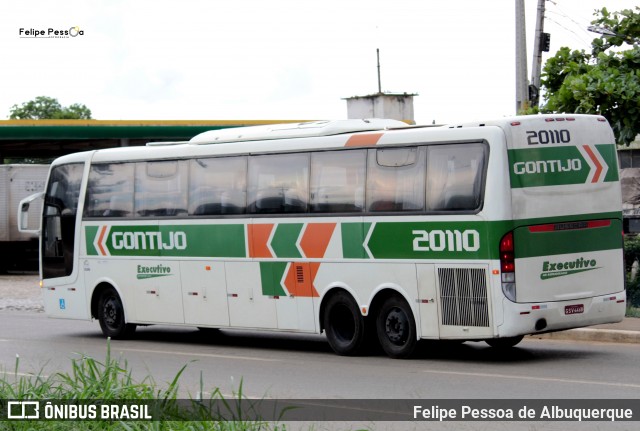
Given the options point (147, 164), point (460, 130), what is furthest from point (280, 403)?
point (147, 164)

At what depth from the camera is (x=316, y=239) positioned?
16.7 metres

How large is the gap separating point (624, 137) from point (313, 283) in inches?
291

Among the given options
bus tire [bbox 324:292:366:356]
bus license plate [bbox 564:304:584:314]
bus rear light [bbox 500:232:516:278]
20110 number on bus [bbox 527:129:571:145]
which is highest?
20110 number on bus [bbox 527:129:571:145]

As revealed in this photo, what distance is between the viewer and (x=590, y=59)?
75.8 ft

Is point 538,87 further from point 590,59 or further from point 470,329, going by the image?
point 470,329

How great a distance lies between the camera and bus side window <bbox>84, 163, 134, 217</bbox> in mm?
19906

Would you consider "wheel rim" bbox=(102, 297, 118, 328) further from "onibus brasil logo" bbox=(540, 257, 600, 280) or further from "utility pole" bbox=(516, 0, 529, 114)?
"utility pole" bbox=(516, 0, 529, 114)

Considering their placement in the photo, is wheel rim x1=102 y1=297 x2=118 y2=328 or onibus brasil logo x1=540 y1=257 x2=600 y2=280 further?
wheel rim x1=102 y1=297 x2=118 y2=328

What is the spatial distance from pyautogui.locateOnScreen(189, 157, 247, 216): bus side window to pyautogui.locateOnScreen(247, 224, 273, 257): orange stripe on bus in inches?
15.1

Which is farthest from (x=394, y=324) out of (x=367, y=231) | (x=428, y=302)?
(x=367, y=231)

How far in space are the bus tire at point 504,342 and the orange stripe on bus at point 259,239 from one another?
360cm

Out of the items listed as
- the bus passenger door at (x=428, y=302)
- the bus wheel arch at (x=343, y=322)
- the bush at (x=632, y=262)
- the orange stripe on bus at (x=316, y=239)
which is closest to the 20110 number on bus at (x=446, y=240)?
the bus passenger door at (x=428, y=302)

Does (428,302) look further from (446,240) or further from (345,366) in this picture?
(345,366)

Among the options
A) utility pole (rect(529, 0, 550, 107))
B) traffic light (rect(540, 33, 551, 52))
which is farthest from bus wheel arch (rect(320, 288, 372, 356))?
traffic light (rect(540, 33, 551, 52))
